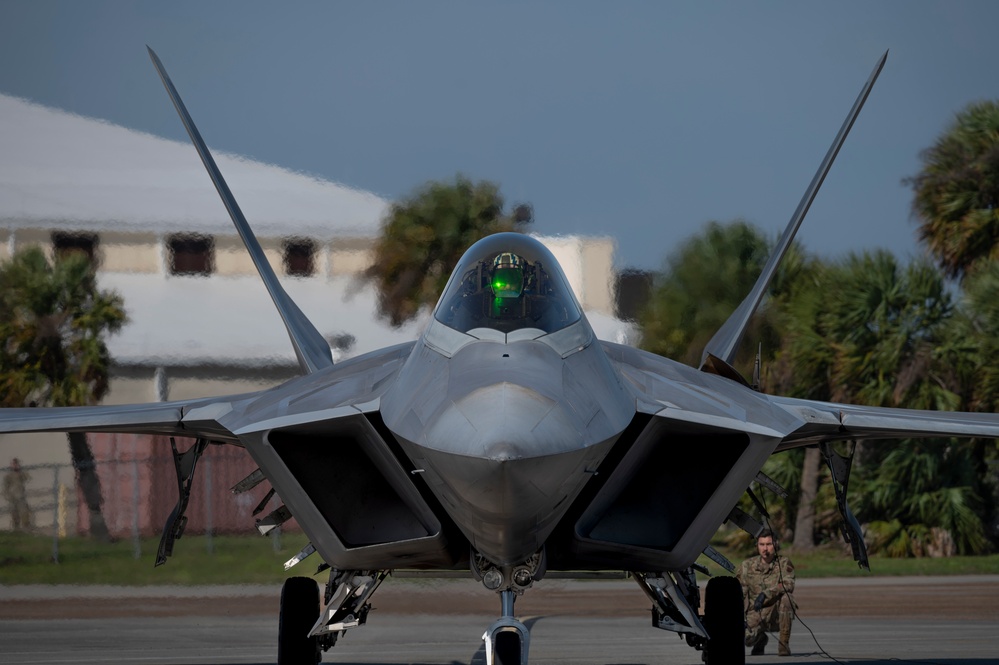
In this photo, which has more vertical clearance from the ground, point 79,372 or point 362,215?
point 362,215

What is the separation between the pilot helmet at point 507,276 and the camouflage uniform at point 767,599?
17.3ft

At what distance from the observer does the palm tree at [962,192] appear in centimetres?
2225

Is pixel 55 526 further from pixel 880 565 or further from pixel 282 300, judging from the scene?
pixel 880 565

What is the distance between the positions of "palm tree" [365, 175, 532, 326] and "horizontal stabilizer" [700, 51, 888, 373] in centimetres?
628

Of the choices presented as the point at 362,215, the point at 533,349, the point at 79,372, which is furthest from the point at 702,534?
the point at 79,372

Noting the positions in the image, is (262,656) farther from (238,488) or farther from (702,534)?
(702,534)

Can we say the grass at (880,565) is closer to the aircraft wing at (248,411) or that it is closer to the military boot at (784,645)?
the military boot at (784,645)

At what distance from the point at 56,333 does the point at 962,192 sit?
14591 mm

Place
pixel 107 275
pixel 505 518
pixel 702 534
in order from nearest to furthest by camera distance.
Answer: pixel 505 518 < pixel 702 534 < pixel 107 275

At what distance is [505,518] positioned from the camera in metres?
4.75

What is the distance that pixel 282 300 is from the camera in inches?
337

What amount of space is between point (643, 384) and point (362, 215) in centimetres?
967

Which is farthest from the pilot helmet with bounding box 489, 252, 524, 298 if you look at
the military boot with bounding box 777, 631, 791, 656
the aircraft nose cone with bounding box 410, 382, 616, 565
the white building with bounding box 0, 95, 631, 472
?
the white building with bounding box 0, 95, 631, 472

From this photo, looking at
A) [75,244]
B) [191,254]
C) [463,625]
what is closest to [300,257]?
[191,254]
